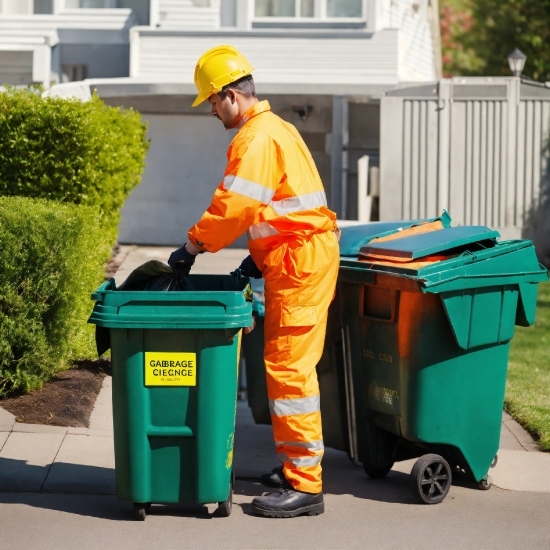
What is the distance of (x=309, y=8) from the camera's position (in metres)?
15.9

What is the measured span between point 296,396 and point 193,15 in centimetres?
1181

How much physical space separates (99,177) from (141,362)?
4.91 meters

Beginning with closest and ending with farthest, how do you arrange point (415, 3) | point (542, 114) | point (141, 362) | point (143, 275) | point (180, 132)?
point (141, 362)
point (143, 275)
point (542, 114)
point (180, 132)
point (415, 3)

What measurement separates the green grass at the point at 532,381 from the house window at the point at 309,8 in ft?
20.1

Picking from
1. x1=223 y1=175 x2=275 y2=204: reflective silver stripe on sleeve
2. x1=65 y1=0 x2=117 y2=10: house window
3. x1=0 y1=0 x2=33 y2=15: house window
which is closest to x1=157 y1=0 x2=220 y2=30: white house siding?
x1=65 y1=0 x2=117 y2=10: house window

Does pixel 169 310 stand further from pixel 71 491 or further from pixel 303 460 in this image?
pixel 71 491

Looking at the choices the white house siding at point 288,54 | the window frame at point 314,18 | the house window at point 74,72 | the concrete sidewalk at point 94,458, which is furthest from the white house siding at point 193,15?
the concrete sidewalk at point 94,458

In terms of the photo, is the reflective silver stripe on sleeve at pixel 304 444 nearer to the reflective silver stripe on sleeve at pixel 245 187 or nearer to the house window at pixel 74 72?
the reflective silver stripe on sleeve at pixel 245 187

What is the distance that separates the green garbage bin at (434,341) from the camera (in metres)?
5.20

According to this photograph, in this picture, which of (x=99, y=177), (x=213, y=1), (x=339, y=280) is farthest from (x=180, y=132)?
(x=339, y=280)

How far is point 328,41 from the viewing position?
15.5m

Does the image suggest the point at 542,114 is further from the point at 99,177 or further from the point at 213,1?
the point at 99,177

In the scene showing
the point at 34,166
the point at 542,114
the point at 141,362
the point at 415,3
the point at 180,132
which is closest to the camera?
the point at 141,362

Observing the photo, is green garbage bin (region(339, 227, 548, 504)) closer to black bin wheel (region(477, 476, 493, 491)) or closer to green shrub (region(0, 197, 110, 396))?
black bin wheel (region(477, 476, 493, 491))
